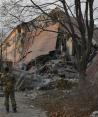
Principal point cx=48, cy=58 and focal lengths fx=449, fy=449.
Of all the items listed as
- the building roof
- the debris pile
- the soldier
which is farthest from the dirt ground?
the building roof

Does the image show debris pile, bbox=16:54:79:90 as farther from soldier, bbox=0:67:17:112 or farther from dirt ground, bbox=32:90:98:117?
soldier, bbox=0:67:17:112

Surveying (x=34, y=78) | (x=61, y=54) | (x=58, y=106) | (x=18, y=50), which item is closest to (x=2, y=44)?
(x=18, y=50)

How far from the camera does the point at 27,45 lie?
45812 millimetres

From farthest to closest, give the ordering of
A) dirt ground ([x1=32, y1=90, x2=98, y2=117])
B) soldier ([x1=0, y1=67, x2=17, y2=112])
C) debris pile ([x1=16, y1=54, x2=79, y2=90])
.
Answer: debris pile ([x1=16, y1=54, x2=79, y2=90]) < soldier ([x1=0, y1=67, x2=17, y2=112]) < dirt ground ([x1=32, y1=90, x2=98, y2=117])

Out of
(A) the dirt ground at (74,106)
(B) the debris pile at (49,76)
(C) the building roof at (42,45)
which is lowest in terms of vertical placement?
(A) the dirt ground at (74,106)

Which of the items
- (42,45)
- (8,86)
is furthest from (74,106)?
(42,45)

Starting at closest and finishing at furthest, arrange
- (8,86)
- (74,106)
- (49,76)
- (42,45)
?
(8,86)
(74,106)
(49,76)
(42,45)

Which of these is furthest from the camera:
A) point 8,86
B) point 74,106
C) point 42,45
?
point 42,45

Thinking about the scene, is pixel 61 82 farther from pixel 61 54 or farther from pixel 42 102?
pixel 61 54

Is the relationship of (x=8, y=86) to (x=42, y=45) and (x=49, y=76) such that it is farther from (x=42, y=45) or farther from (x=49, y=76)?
(x=42, y=45)

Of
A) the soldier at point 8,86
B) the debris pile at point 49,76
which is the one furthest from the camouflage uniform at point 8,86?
the debris pile at point 49,76

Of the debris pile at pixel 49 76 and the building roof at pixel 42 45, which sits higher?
the building roof at pixel 42 45

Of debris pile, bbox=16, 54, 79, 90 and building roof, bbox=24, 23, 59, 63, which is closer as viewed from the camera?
debris pile, bbox=16, 54, 79, 90

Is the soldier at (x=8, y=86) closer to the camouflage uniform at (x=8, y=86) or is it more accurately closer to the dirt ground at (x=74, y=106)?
the camouflage uniform at (x=8, y=86)
